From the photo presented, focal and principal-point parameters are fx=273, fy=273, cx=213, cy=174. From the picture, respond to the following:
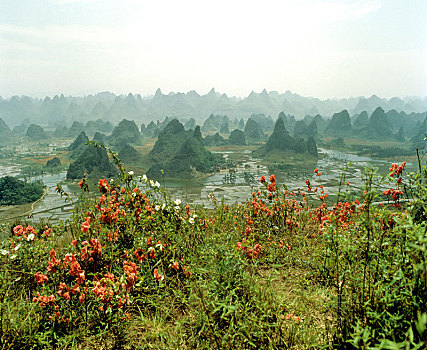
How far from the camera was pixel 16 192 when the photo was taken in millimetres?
41531

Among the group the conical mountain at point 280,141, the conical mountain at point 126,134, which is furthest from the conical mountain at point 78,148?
the conical mountain at point 280,141

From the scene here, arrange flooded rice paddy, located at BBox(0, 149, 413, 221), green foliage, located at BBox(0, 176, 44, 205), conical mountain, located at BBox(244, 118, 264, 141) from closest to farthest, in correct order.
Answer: flooded rice paddy, located at BBox(0, 149, 413, 221) < green foliage, located at BBox(0, 176, 44, 205) < conical mountain, located at BBox(244, 118, 264, 141)

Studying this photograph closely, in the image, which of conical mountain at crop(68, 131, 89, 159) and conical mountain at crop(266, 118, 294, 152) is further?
conical mountain at crop(266, 118, 294, 152)

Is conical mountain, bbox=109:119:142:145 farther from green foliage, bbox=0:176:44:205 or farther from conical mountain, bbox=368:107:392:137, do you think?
conical mountain, bbox=368:107:392:137

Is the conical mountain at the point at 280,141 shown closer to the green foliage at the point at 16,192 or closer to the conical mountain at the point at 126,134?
the conical mountain at the point at 126,134

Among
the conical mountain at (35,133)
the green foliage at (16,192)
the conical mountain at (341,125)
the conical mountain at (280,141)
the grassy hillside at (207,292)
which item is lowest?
the green foliage at (16,192)

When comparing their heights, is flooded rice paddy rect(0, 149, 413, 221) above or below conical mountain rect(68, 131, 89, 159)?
below

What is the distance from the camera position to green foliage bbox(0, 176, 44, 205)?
134 feet

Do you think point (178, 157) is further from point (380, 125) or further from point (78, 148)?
point (380, 125)

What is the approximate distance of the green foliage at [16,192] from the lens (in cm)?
4081

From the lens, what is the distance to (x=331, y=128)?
118312 mm

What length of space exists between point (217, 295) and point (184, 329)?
0.39m

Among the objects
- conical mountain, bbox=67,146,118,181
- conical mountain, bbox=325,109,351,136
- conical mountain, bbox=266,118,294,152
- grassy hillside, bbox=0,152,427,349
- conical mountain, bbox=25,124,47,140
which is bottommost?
conical mountain, bbox=67,146,118,181

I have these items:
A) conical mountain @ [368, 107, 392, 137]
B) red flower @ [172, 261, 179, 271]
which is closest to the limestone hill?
red flower @ [172, 261, 179, 271]
